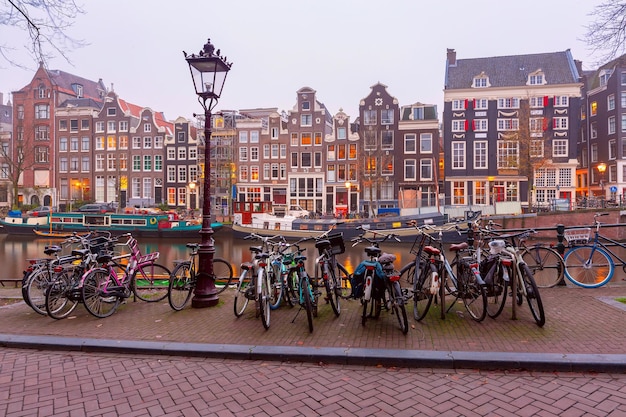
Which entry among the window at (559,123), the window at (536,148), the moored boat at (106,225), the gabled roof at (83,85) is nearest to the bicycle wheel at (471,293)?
the moored boat at (106,225)

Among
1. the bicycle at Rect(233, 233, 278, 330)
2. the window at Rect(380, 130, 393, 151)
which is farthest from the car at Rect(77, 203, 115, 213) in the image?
the bicycle at Rect(233, 233, 278, 330)

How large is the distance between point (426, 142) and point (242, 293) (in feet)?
127

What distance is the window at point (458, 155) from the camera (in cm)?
4116

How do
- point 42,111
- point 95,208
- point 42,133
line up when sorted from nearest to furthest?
point 95,208 < point 42,133 < point 42,111

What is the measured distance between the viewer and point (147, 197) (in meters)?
50.5

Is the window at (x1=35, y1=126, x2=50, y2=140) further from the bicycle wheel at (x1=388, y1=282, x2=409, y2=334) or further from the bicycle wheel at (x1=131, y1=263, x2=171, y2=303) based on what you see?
the bicycle wheel at (x1=388, y1=282, x2=409, y2=334)

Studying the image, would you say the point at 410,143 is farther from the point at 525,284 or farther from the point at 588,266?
the point at 525,284

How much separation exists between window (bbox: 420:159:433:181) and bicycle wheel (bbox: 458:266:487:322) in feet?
122

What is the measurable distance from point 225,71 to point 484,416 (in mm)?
6290

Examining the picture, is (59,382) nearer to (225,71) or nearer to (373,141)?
(225,71)

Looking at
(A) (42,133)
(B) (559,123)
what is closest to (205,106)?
(B) (559,123)

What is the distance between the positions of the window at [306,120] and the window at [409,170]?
430 inches

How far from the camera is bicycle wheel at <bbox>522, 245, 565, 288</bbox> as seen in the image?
7.32 metres

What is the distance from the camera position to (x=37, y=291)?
6410 mm
